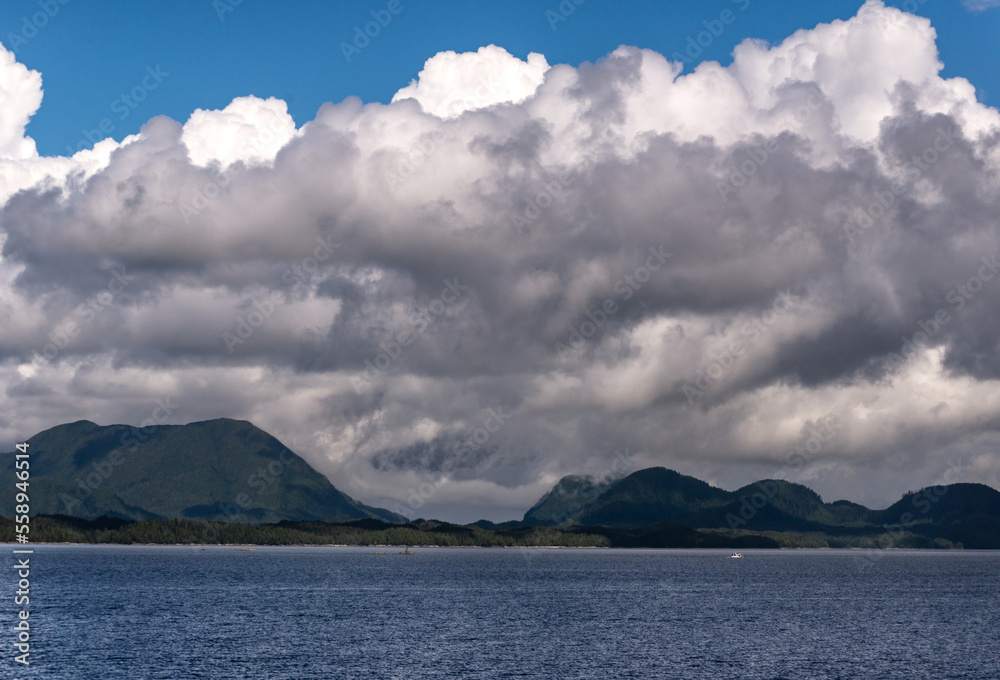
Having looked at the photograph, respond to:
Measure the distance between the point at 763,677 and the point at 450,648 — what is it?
49338mm

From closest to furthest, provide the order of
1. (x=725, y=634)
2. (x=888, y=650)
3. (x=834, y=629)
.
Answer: (x=888, y=650) < (x=725, y=634) < (x=834, y=629)

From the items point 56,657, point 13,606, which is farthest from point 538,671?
point 13,606

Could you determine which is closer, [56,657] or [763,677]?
[763,677]

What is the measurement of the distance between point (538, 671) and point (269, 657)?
133 ft

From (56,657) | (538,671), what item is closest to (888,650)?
(538,671)

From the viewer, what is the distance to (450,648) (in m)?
146

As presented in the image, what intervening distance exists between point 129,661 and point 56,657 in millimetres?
11237

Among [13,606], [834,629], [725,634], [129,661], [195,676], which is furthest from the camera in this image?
[13,606]

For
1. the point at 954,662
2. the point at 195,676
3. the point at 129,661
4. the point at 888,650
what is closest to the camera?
the point at 195,676

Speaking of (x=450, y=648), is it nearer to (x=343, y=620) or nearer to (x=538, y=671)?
(x=538, y=671)

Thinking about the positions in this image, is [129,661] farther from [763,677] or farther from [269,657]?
[763,677]

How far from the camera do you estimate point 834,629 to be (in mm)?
180500

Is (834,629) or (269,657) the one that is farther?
(834,629)

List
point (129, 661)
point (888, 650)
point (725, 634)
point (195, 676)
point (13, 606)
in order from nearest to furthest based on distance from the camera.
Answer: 1. point (195, 676)
2. point (129, 661)
3. point (888, 650)
4. point (725, 634)
5. point (13, 606)
